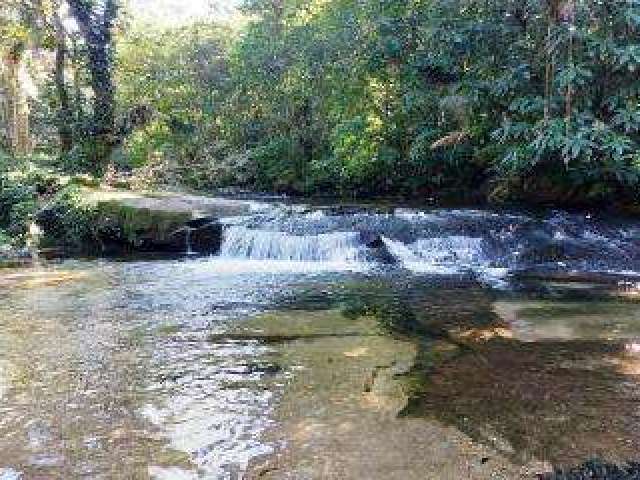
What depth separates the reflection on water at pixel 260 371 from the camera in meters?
4.11

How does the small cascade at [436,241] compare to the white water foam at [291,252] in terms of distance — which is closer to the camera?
the small cascade at [436,241]

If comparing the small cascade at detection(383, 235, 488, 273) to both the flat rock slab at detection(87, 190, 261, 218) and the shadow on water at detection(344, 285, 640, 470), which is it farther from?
the flat rock slab at detection(87, 190, 261, 218)

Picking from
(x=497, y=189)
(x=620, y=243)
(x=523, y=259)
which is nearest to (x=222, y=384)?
(x=523, y=259)

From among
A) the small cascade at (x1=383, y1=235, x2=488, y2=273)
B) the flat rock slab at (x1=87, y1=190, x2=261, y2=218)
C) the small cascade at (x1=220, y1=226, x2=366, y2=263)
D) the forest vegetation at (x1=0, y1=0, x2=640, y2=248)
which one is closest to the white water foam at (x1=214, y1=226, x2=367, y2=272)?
the small cascade at (x1=220, y1=226, x2=366, y2=263)

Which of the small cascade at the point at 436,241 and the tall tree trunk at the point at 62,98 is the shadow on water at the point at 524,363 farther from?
the tall tree trunk at the point at 62,98

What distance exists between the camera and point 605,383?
5.02 m

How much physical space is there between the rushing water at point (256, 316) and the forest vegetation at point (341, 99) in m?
1.74

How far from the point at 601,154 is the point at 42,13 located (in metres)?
12.2

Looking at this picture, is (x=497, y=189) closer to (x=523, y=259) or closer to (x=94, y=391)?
(x=523, y=259)

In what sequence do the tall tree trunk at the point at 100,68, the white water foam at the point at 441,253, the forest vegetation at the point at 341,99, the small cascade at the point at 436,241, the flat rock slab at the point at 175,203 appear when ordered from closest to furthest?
the small cascade at the point at 436,241
the white water foam at the point at 441,253
the forest vegetation at the point at 341,99
the flat rock slab at the point at 175,203
the tall tree trunk at the point at 100,68

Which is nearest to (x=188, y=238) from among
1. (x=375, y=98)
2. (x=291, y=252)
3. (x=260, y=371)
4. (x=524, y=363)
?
(x=291, y=252)

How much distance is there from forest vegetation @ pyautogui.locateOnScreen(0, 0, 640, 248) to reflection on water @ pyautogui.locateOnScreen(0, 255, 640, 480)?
14.3 feet

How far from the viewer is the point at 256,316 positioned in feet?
24.0

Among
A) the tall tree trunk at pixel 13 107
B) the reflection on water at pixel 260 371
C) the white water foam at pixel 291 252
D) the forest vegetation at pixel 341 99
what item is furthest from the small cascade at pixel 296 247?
the tall tree trunk at pixel 13 107
